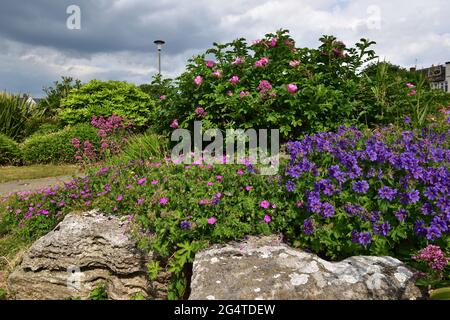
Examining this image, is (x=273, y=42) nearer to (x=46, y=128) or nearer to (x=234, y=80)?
(x=234, y=80)

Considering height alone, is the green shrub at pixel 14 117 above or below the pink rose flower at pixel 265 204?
above

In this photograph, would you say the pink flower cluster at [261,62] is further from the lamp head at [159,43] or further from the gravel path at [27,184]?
the lamp head at [159,43]

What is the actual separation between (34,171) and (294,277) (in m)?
8.19

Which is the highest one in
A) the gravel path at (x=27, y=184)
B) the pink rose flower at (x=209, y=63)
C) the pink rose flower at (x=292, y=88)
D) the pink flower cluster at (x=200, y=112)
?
the pink rose flower at (x=209, y=63)

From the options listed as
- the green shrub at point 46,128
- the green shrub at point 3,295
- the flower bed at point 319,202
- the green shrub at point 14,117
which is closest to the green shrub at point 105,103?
the green shrub at point 46,128

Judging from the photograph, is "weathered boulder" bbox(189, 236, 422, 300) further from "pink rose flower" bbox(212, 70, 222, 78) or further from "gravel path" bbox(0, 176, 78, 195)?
"gravel path" bbox(0, 176, 78, 195)

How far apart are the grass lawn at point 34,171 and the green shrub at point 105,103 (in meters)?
3.19

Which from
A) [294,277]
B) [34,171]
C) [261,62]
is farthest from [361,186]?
[34,171]

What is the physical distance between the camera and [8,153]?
9.71m

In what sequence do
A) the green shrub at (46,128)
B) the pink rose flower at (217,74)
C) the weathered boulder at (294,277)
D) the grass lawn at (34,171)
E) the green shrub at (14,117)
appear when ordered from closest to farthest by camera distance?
the weathered boulder at (294,277), the pink rose flower at (217,74), the grass lawn at (34,171), the green shrub at (14,117), the green shrub at (46,128)

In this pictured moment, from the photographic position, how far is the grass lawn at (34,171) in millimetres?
8102

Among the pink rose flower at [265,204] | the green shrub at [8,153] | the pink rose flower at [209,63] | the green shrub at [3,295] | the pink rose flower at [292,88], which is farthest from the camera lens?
the green shrub at [8,153]

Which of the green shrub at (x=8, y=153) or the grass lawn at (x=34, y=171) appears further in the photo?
the green shrub at (x=8, y=153)
